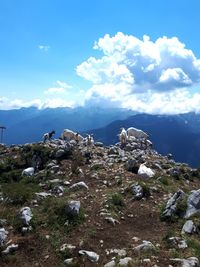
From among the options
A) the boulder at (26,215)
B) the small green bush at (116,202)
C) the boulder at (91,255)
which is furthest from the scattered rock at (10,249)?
the small green bush at (116,202)

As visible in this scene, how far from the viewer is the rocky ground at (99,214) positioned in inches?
584

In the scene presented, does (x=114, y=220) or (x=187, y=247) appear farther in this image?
(x=114, y=220)

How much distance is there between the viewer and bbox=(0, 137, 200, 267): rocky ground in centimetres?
1484

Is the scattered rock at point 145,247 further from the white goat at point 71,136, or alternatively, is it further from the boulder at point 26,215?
the white goat at point 71,136

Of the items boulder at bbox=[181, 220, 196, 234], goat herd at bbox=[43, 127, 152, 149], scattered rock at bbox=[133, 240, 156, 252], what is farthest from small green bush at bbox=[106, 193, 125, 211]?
goat herd at bbox=[43, 127, 152, 149]

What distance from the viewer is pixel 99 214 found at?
18.4 meters

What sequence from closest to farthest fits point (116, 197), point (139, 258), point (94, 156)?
point (139, 258) → point (116, 197) → point (94, 156)

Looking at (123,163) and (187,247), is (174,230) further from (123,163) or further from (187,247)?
(123,163)

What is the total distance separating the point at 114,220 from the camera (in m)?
18.0

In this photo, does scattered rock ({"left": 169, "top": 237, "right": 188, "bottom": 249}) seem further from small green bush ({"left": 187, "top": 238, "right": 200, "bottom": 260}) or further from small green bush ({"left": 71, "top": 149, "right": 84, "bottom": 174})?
small green bush ({"left": 71, "top": 149, "right": 84, "bottom": 174})

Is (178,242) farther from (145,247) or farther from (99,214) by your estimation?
(99,214)

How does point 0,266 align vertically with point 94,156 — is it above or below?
below

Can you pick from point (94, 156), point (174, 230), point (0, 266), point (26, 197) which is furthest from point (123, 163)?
point (0, 266)

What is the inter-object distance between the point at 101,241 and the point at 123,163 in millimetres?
12134
